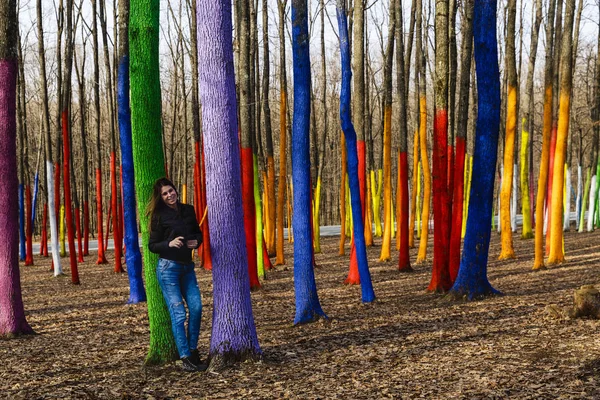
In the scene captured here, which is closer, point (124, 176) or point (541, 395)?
point (541, 395)

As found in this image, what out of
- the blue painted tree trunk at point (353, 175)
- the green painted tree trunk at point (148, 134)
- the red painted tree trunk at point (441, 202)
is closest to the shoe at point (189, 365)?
the green painted tree trunk at point (148, 134)

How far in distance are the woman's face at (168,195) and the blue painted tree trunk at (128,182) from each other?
179 inches

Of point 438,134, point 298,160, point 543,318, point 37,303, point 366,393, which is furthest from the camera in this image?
point 37,303

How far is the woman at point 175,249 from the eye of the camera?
527 centimetres

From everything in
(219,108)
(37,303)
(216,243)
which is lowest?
(37,303)

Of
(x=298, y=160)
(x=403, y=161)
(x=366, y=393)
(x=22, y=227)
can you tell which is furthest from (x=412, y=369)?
(x=22, y=227)

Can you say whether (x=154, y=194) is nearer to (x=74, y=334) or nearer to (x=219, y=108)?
(x=219, y=108)

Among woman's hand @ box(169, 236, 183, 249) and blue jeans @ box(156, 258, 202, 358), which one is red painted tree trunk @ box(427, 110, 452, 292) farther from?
woman's hand @ box(169, 236, 183, 249)

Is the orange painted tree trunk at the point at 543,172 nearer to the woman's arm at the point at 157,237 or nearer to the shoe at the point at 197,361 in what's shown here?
the shoe at the point at 197,361

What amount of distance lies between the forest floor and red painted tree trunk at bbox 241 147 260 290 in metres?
0.56

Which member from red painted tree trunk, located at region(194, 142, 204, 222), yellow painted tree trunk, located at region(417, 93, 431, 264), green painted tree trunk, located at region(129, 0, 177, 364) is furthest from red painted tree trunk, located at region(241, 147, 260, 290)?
red painted tree trunk, located at region(194, 142, 204, 222)

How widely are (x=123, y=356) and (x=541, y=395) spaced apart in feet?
13.3

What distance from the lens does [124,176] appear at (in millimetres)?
9734

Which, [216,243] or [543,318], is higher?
[216,243]
